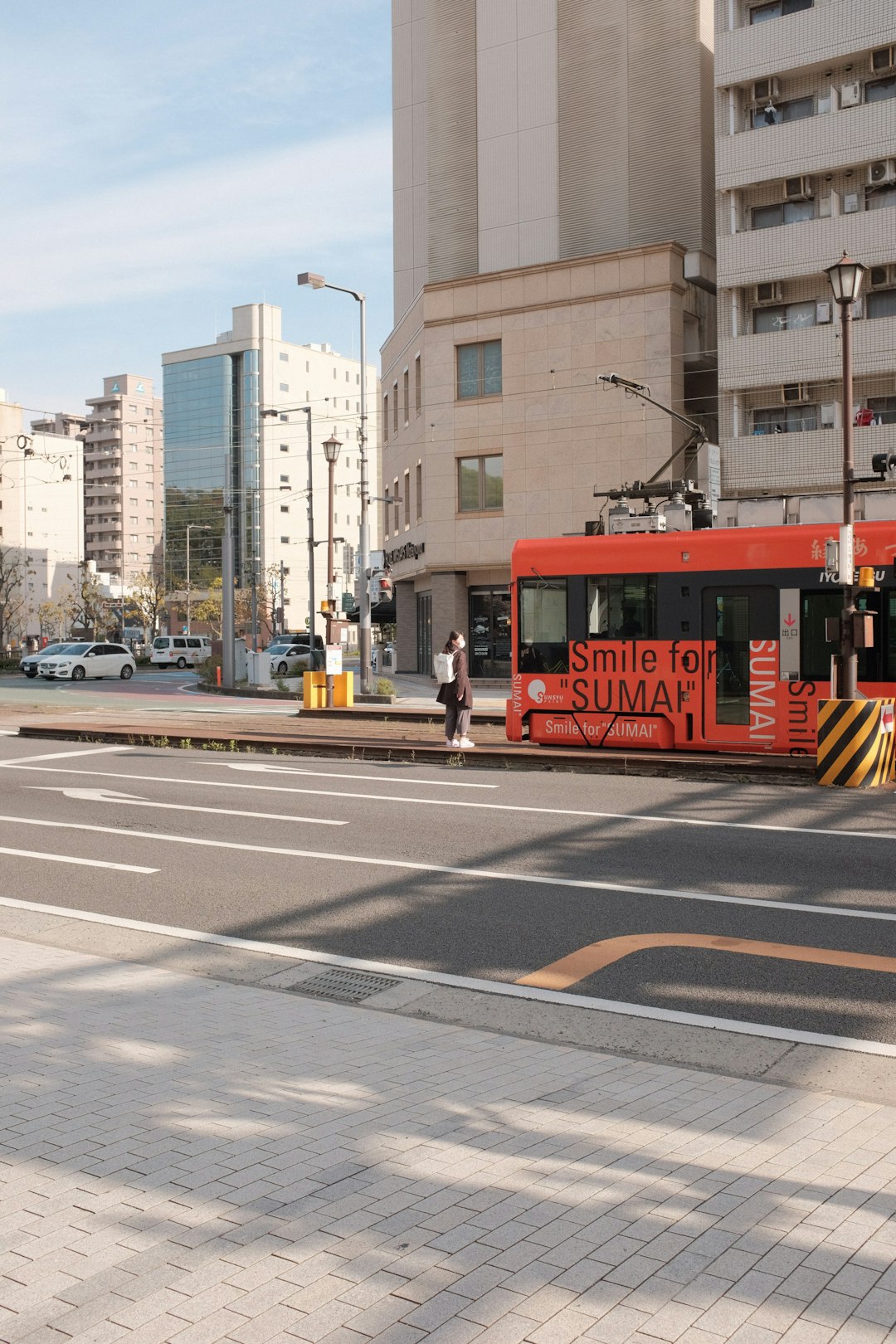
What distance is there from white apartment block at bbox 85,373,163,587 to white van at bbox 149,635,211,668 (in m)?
78.6

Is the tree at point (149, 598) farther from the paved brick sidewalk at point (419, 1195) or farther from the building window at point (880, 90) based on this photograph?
the paved brick sidewalk at point (419, 1195)

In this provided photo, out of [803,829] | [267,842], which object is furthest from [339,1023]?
[803,829]

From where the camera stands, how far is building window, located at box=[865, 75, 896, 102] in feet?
119

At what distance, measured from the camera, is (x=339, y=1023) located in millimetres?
6066

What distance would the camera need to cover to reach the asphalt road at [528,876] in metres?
7.07

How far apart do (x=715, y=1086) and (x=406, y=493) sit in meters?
46.1

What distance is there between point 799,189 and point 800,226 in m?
1.50

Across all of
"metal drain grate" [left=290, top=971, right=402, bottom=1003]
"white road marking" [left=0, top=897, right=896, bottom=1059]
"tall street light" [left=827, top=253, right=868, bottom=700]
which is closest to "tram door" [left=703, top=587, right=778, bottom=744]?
"tall street light" [left=827, top=253, right=868, bottom=700]

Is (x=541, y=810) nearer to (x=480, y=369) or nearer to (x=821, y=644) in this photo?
(x=821, y=644)

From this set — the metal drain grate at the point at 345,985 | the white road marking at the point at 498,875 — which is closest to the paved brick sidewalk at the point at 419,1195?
the metal drain grate at the point at 345,985

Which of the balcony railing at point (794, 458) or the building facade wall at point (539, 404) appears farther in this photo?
the building facade wall at point (539, 404)

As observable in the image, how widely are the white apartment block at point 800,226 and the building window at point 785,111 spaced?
2.0 inches

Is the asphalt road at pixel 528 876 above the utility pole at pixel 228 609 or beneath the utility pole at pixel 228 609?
beneath

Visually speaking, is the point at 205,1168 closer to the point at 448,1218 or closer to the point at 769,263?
the point at 448,1218
